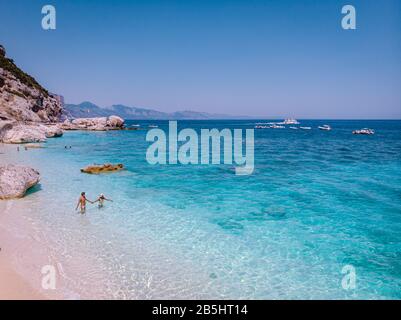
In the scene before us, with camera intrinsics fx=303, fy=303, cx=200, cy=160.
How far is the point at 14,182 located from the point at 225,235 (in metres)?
14.0

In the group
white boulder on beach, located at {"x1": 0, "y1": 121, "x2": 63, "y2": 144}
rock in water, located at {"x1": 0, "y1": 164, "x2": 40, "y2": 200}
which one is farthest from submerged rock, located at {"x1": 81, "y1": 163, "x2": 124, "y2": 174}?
white boulder on beach, located at {"x1": 0, "y1": 121, "x2": 63, "y2": 144}

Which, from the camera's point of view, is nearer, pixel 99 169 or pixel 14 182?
pixel 14 182

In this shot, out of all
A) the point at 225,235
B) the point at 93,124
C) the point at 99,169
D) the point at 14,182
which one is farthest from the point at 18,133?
the point at 225,235

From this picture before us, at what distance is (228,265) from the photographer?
38.4 feet

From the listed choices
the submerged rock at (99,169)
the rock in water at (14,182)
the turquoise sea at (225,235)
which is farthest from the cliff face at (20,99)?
the turquoise sea at (225,235)

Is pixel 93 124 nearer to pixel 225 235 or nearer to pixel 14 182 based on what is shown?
pixel 14 182

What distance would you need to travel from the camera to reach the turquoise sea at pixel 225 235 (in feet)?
34.0

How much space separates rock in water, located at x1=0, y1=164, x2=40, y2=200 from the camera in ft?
61.5

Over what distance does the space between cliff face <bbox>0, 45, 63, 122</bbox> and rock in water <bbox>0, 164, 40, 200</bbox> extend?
5630 cm

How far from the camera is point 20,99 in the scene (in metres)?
80.7

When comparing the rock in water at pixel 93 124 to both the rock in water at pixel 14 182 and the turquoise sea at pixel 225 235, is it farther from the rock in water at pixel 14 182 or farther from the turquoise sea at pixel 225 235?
the rock in water at pixel 14 182

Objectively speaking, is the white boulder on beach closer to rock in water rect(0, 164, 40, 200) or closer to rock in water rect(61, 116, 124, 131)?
rock in water rect(0, 164, 40, 200)

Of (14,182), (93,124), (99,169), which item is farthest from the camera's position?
(93,124)

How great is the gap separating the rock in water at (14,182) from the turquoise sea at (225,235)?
824 mm
